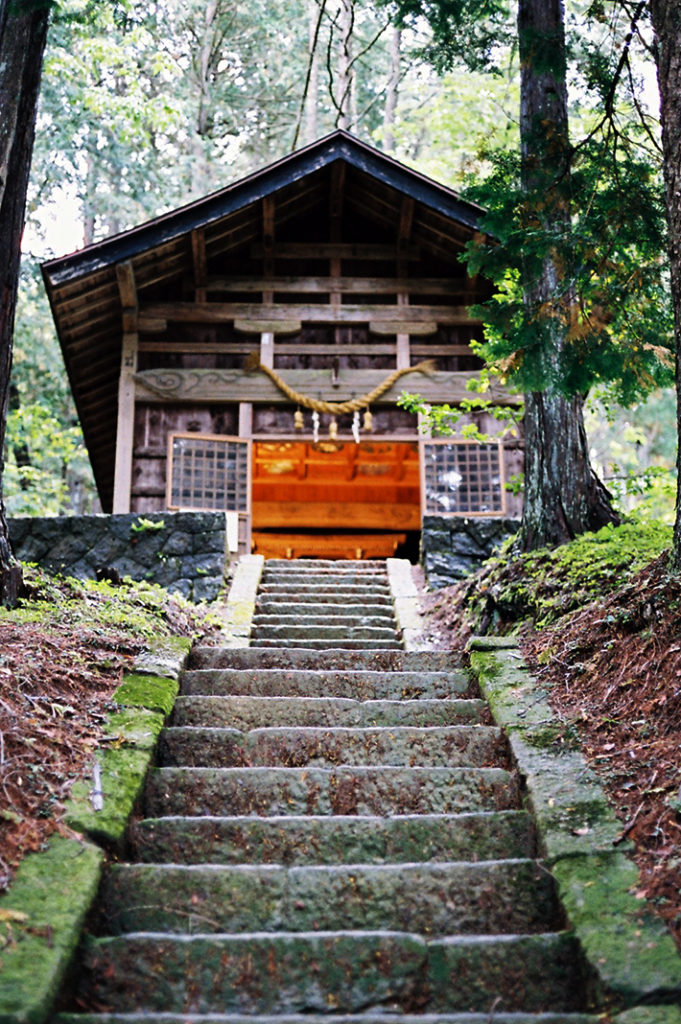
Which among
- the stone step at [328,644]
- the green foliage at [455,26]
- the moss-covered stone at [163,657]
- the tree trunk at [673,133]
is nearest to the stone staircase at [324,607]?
the stone step at [328,644]

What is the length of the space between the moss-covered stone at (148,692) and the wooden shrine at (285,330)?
7.73 meters

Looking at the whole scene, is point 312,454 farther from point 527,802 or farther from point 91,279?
point 527,802

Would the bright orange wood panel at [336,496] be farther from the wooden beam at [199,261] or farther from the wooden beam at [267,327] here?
the wooden beam at [199,261]

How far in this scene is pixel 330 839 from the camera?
338cm

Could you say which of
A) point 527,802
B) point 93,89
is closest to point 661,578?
point 527,802

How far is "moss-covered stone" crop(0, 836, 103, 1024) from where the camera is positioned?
2.35 m

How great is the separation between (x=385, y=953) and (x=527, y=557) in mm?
4268

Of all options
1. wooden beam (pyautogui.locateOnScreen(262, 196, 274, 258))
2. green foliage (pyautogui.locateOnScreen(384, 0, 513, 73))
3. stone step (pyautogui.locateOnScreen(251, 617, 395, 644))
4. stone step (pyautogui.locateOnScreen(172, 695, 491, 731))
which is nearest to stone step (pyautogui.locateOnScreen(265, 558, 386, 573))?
stone step (pyautogui.locateOnScreen(251, 617, 395, 644))

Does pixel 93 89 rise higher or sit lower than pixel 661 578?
higher

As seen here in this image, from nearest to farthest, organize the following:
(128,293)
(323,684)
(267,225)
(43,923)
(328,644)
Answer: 1. (43,923)
2. (323,684)
3. (328,644)
4. (128,293)
5. (267,225)

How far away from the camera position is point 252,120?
25.8 metres

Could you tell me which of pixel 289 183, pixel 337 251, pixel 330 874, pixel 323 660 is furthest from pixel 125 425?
pixel 330 874

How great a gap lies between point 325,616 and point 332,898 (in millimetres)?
4556

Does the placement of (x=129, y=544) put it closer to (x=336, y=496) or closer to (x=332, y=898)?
(x=332, y=898)
